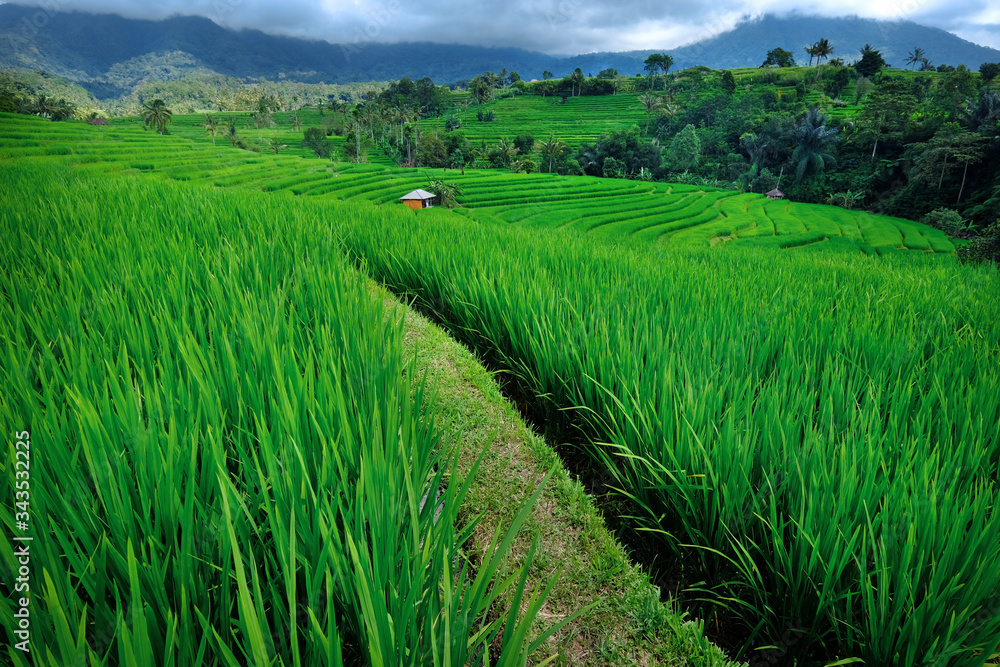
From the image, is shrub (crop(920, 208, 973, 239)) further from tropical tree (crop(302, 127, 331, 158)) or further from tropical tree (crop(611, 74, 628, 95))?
tropical tree (crop(302, 127, 331, 158))

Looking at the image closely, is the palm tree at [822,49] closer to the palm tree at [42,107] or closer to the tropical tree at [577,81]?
the tropical tree at [577,81]

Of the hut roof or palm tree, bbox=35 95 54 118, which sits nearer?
the hut roof

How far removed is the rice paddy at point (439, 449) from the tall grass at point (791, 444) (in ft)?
0.05

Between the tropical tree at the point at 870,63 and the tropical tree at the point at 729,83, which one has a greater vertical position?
the tropical tree at the point at 870,63

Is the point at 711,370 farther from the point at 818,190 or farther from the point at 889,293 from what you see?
the point at 818,190

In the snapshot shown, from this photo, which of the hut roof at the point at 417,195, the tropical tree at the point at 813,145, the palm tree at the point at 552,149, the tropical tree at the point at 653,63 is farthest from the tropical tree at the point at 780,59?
the hut roof at the point at 417,195

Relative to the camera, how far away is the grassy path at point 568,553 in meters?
1.13

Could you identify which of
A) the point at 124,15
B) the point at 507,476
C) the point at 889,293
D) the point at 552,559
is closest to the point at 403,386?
the point at 507,476

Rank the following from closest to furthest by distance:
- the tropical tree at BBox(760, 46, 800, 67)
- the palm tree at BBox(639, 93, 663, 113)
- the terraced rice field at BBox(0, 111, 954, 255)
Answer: the terraced rice field at BBox(0, 111, 954, 255)
the palm tree at BBox(639, 93, 663, 113)
the tropical tree at BBox(760, 46, 800, 67)

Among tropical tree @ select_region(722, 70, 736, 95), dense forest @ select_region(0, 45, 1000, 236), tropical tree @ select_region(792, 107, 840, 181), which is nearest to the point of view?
dense forest @ select_region(0, 45, 1000, 236)

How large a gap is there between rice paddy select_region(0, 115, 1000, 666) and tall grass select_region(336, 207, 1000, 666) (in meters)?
0.01

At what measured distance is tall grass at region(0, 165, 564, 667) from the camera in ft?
2.08

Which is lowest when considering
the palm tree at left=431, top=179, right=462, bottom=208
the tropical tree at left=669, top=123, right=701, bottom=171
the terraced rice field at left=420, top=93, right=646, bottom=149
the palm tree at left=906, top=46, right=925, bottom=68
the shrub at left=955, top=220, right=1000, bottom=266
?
the shrub at left=955, top=220, right=1000, bottom=266

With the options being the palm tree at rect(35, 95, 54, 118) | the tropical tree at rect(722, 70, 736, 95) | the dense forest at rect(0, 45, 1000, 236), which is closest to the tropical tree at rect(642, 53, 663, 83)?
the dense forest at rect(0, 45, 1000, 236)
